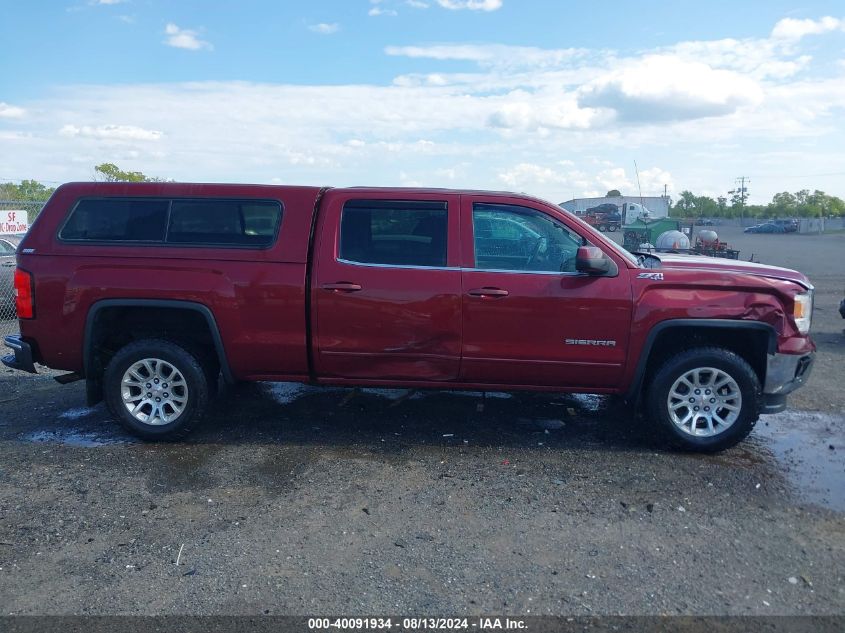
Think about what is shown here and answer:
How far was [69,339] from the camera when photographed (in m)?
5.41

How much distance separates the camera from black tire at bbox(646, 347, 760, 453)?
5.18 m

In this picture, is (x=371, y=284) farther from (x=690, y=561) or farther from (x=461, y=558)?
(x=690, y=561)

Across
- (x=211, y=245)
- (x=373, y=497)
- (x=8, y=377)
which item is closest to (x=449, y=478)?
(x=373, y=497)

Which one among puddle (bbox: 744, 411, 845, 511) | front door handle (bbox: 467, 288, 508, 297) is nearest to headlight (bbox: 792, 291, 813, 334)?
puddle (bbox: 744, 411, 845, 511)

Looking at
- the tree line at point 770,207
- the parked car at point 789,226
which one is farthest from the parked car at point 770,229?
the tree line at point 770,207

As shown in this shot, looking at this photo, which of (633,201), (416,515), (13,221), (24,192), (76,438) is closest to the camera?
(416,515)

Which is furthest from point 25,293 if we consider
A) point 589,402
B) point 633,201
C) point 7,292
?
point 633,201

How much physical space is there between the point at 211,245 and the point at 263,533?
236 cm

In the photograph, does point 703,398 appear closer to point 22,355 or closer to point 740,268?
point 740,268

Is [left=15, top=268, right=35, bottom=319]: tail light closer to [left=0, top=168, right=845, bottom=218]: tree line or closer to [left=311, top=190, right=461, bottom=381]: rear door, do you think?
[left=311, top=190, right=461, bottom=381]: rear door

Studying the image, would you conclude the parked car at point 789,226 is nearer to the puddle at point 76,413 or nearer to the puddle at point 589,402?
the puddle at point 589,402

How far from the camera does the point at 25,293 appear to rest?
17.7 ft

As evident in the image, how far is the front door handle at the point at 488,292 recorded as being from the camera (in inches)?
204

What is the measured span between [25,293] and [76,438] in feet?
4.01
